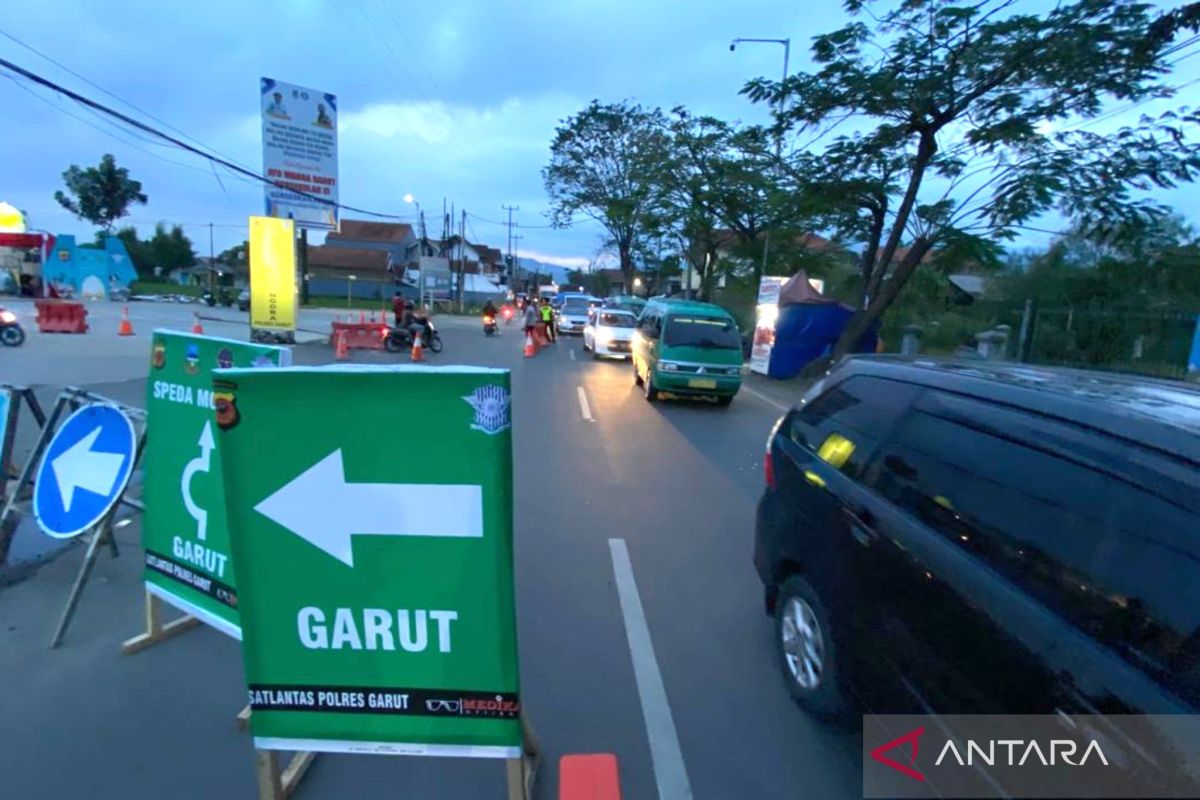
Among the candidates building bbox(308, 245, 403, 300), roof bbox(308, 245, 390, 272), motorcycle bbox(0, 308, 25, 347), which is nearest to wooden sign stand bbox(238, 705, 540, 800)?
motorcycle bbox(0, 308, 25, 347)

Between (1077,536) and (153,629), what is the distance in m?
4.31

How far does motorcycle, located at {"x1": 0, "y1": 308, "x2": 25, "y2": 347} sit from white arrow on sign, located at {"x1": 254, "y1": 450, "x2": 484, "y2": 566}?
1882 cm

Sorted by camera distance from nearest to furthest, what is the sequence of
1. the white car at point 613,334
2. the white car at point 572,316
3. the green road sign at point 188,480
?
1. the green road sign at point 188,480
2. the white car at point 613,334
3. the white car at point 572,316

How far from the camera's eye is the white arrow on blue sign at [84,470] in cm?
364

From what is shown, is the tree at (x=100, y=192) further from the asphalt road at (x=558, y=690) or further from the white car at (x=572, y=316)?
the asphalt road at (x=558, y=690)

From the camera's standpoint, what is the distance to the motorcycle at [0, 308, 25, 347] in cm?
1587

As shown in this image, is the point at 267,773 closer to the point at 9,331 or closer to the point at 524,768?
the point at 524,768

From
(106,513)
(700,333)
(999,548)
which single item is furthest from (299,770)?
(700,333)

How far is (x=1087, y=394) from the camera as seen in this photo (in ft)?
7.82

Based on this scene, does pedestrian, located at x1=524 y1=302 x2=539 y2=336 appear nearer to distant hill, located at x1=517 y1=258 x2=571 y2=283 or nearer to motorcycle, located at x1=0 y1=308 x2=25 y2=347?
motorcycle, located at x1=0 y1=308 x2=25 y2=347

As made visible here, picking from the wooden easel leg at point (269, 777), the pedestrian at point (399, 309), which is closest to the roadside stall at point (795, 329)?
the pedestrian at point (399, 309)

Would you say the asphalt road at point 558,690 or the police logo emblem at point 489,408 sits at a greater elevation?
the police logo emblem at point 489,408

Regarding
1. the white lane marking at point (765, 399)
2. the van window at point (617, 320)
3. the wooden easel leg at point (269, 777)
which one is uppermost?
the van window at point (617, 320)

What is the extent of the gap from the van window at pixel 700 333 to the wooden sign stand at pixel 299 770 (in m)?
10.0
